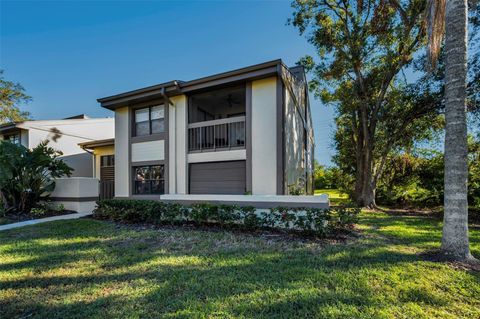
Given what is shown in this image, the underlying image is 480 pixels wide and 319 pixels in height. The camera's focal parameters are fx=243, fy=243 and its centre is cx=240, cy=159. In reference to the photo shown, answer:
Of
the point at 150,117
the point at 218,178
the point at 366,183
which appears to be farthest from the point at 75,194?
the point at 366,183

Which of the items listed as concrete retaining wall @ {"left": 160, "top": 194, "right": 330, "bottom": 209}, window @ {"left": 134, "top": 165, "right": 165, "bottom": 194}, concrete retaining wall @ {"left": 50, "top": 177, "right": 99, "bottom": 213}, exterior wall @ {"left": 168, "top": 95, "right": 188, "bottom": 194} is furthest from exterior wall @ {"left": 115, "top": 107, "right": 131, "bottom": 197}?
concrete retaining wall @ {"left": 160, "top": 194, "right": 330, "bottom": 209}

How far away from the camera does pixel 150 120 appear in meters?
11.9

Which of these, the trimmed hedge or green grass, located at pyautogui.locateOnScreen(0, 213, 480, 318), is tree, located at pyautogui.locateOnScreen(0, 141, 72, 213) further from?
green grass, located at pyautogui.locateOnScreen(0, 213, 480, 318)

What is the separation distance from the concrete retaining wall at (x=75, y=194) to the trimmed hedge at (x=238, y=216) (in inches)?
107

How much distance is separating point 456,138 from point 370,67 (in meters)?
11.2

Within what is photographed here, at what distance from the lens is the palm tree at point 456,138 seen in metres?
4.68

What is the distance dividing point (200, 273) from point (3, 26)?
19288mm

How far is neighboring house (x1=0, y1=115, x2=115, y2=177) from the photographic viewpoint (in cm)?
1542

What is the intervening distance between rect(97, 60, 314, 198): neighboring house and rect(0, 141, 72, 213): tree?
275 cm

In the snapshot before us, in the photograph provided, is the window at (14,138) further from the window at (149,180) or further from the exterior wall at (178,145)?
the exterior wall at (178,145)

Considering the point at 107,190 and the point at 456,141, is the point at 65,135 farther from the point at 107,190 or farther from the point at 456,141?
the point at 456,141

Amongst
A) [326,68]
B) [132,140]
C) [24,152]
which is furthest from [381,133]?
[24,152]

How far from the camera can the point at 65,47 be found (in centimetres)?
1656

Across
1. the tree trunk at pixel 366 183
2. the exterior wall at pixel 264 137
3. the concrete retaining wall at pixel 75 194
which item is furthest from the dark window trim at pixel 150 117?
the tree trunk at pixel 366 183
